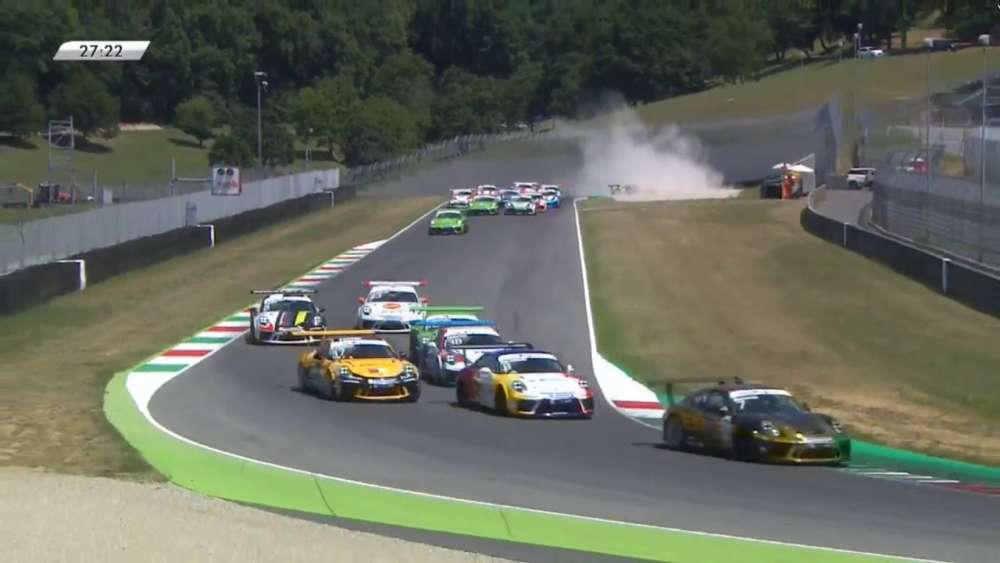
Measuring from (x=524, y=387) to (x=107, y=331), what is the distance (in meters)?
15.6

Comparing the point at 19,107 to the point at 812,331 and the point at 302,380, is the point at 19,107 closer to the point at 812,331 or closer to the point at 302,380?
the point at 812,331

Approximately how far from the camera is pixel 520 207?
8025 cm

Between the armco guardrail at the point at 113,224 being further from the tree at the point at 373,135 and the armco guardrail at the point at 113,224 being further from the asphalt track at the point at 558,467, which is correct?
the tree at the point at 373,135

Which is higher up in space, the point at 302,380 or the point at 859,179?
the point at 859,179

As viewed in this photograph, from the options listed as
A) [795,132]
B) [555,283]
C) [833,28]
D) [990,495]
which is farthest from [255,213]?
[833,28]

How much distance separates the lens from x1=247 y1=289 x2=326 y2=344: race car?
37.1m

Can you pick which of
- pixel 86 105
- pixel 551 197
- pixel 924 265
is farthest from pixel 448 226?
pixel 86 105

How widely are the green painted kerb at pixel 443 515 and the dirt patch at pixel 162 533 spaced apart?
182 centimetres

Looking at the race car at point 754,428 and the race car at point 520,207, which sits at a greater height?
the race car at point 520,207

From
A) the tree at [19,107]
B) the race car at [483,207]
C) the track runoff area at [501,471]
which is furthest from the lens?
the tree at [19,107]

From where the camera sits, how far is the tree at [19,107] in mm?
86312

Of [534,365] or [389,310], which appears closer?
[534,365]

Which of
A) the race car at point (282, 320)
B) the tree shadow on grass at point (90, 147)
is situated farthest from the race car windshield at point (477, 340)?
the tree shadow on grass at point (90, 147)

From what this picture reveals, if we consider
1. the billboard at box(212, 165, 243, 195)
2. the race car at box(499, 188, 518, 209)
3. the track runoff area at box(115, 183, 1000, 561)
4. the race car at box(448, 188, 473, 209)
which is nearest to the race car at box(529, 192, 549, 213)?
the race car at box(499, 188, 518, 209)
